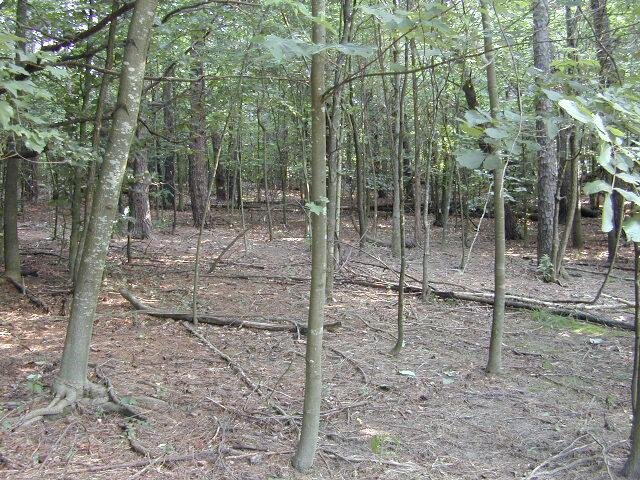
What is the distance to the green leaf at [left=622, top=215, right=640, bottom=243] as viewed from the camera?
1709 millimetres

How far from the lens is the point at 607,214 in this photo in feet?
5.19

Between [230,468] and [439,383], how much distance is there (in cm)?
240

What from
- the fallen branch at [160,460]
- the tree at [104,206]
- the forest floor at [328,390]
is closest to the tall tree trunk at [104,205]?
the tree at [104,206]

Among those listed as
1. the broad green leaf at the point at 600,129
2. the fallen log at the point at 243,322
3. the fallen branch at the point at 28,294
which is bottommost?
the fallen log at the point at 243,322

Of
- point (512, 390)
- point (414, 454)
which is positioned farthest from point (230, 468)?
point (512, 390)

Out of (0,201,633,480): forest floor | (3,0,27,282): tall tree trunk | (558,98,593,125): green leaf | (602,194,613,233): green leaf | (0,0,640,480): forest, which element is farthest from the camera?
(3,0,27,282): tall tree trunk

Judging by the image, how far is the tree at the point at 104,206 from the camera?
3.95 metres

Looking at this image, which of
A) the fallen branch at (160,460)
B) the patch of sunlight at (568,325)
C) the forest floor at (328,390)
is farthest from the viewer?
the patch of sunlight at (568,325)

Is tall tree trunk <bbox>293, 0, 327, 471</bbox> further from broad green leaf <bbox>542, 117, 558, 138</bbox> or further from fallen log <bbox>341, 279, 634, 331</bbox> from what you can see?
fallen log <bbox>341, 279, 634, 331</bbox>

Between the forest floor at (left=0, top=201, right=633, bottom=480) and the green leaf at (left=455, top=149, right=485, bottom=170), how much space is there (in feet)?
7.13

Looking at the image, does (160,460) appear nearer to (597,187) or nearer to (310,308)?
(310,308)

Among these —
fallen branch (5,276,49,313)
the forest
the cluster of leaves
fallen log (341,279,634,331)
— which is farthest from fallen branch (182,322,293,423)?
fallen log (341,279,634,331)

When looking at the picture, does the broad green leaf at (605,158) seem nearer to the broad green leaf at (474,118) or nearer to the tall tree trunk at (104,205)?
the broad green leaf at (474,118)

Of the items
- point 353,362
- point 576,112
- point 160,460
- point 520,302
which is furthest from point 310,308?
point 520,302
